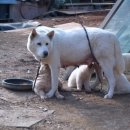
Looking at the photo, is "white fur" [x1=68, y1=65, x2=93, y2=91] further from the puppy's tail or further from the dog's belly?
the puppy's tail

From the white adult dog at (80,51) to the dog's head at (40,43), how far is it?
0.14 feet

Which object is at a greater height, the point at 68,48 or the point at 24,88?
the point at 68,48

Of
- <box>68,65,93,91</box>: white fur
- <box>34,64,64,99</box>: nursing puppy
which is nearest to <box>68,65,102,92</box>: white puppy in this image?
<box>68,65,93,91</box>: white fur

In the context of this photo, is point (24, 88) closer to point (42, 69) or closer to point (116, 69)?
point (42, 69)

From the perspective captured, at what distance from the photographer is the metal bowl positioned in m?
7.66

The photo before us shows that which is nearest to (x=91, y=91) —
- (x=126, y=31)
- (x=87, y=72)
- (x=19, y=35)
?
(x=87, y=72)

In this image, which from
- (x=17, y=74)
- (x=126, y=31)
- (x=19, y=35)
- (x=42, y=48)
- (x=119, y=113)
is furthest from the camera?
(x=19, y=35)

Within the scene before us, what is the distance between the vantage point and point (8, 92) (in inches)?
299

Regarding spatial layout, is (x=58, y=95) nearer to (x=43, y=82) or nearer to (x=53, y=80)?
(x=53, y=80)

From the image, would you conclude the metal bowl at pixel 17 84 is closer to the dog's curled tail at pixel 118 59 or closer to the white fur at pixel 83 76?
the white fur at pixel 83 76

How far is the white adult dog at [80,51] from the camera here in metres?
7.27

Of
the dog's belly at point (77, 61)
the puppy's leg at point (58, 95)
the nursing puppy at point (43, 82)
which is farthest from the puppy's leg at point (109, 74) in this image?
the nursing puppy at point (43, 82)

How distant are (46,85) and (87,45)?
922mm

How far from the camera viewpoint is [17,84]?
25.5 ft
